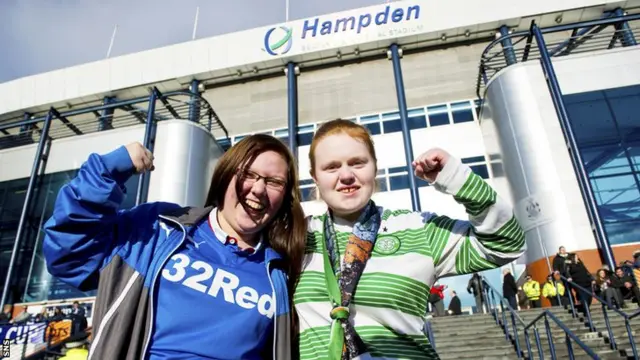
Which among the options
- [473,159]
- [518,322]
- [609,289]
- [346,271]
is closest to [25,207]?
[518,322]

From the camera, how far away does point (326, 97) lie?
21000mm

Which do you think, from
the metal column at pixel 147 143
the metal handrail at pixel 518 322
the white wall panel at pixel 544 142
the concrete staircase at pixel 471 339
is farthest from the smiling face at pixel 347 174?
the metal column at pixel 147 143

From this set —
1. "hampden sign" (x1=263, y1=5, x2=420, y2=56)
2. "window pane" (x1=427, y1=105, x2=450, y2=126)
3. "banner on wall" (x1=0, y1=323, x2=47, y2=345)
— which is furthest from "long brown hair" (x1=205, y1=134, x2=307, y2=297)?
"hampden sign" (x1=263, y1=5, x2=420, y2=56)

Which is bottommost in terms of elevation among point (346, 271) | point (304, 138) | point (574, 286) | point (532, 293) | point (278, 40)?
point (346, 271)

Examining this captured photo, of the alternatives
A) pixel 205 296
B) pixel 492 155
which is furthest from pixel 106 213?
pixel 492 155

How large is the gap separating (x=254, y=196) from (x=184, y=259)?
1.42ft

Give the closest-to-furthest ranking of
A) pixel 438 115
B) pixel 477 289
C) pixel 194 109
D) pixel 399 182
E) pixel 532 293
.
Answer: pixel 532 293
pixel 477 289
pixel 194 109
pixel 399 182
pixel 438 115

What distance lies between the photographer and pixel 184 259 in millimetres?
1820

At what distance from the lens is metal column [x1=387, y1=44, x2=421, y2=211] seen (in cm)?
1661

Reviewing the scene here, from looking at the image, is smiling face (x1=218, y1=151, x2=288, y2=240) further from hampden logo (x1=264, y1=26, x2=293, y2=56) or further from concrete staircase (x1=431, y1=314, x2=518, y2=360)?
hampden logo (x1=264, y1=26, x2=293, y2=56)

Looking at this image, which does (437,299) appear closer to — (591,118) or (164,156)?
(591,118)

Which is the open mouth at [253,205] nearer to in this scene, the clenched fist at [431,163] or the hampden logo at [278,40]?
the clenched fist at [431,163]

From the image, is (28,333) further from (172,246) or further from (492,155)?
(492,155)

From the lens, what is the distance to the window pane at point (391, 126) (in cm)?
1954
